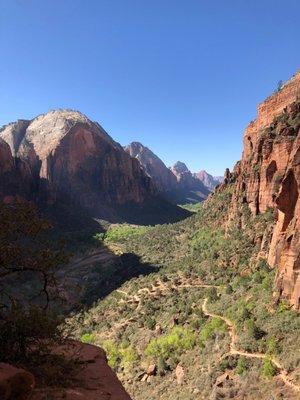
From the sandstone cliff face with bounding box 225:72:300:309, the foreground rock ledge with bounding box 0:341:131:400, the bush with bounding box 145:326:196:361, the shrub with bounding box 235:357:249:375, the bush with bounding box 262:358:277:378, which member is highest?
the sandstone cliff face with bounding box 225:72:300:309

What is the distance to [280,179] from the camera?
51.8m

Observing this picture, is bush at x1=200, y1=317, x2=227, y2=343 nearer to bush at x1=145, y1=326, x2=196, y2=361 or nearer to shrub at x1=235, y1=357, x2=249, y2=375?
bush at x1=145, y1=326, x2=196, y2=361

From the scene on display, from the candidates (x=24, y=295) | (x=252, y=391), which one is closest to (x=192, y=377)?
(x=252, y=391)

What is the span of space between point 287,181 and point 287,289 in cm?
1149

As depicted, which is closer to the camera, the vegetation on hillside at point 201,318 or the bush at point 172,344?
the vegetation on hillside at point 201,318

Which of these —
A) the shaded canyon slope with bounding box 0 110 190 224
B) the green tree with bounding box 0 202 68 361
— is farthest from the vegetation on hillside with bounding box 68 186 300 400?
the shaded canyon slope with bounding box 0 110 190 224

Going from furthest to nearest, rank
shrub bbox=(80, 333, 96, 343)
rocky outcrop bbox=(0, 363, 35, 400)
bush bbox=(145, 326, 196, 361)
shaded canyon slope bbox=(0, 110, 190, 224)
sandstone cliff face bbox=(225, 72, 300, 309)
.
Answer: shaded canyon slope bbox=(0, 110, 190, 224) → shrub bbox=(80, 333, 96, 343) → bush bbox=(145, 326, 196, 361) → sandstone cliff face bbox=(225, 72, 300, 309) → rocky outcrop bbox=(0, 363, 35, 400)

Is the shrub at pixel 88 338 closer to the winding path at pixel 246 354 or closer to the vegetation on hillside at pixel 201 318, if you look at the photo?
the vegetation on hillside at pixel 201 318

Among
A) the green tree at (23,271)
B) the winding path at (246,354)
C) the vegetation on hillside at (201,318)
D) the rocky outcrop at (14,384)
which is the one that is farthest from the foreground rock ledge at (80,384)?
the vegetation on hillside at (201,318)

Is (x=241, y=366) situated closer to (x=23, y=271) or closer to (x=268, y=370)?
(x=268, y=370)

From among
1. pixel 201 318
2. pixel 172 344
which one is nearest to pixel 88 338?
pixel 172 344

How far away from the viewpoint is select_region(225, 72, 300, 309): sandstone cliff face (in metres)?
34.5

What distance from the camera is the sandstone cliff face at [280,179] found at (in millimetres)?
34541

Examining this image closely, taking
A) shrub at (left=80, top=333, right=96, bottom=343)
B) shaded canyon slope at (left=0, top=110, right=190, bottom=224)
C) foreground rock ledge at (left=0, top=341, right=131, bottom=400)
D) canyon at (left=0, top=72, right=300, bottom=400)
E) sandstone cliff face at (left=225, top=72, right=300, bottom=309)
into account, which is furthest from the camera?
shaded canyon slope at (left=0, top=110, right=190, bottom=224)
